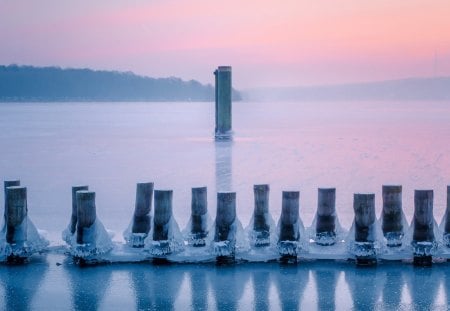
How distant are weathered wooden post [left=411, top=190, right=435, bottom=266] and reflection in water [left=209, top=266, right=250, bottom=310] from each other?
162 centimetres

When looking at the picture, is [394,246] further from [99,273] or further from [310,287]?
[99,273]

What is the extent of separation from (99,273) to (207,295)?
1.19 metres

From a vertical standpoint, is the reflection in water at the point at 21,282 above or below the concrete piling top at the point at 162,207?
below

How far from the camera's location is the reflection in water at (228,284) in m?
5.76

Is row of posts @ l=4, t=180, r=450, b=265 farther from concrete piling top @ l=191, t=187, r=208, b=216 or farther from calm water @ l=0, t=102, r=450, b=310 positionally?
calm water @ l=0, t=102, r=450, b=310

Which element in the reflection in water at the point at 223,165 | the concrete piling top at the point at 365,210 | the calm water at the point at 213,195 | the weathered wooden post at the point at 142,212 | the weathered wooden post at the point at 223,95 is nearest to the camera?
the calm water at the point at 213,195

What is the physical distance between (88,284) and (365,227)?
2592 millimetres

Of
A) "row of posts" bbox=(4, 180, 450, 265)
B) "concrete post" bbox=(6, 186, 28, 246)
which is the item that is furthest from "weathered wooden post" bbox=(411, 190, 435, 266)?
"concrete post" bbox=(6, 186, 28, 246)

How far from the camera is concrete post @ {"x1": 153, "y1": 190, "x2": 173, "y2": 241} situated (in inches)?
267

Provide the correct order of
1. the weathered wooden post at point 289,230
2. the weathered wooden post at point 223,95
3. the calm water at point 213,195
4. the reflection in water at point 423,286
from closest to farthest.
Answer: the reflection in water at point 423,286 → the calm water at point 213,195 → the weathered wooden post at point 289,230 → the weathered wooden post at point 223,95

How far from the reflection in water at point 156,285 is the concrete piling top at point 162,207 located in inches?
17.7

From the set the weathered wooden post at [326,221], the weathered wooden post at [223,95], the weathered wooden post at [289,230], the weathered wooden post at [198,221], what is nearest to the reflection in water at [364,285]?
the weathered wooden post at [326,221]

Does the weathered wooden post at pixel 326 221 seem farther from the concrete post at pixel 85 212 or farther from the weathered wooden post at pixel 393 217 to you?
the concrete post at pixel 85 212

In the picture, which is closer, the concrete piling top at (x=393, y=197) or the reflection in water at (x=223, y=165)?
the concrete piling top at (x=393, y=197)
